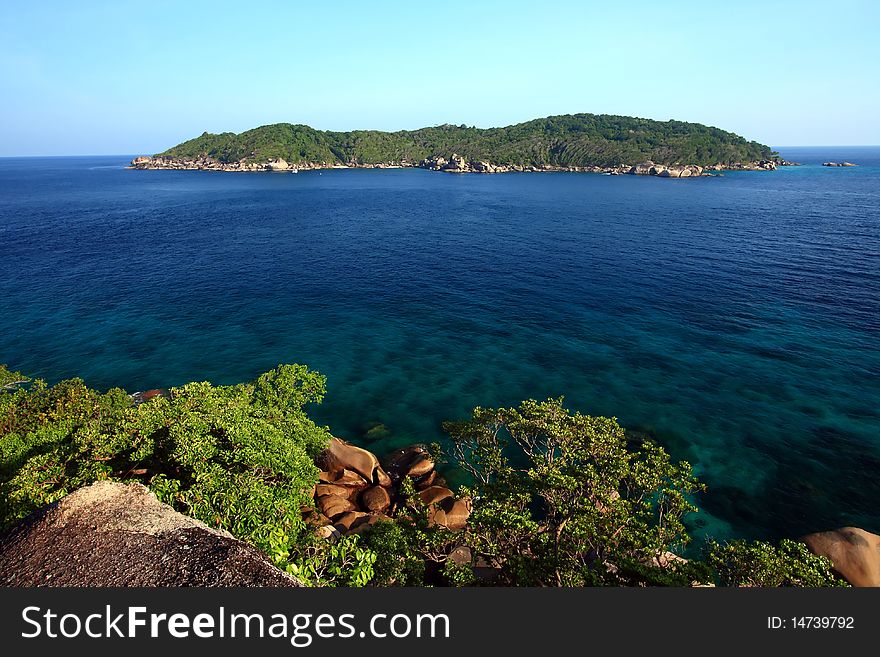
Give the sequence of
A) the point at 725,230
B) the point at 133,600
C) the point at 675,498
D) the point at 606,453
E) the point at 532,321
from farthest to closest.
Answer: the point at 725,230 < the point at 532,321 < the point at 606,453 < the point at 675,498 < the point at 133,600

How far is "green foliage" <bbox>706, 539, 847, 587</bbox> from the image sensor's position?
17.8 metres

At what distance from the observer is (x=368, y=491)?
33594 millimetres

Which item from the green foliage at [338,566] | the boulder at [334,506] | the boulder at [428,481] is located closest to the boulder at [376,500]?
the boulder at [334,506]

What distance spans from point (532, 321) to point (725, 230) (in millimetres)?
83205

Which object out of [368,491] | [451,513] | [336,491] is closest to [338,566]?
[451,513]

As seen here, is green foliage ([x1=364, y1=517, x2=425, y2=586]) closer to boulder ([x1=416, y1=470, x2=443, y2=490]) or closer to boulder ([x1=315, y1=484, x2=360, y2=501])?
boulder ([x1=315, y1=484, x2=360, y2=501])

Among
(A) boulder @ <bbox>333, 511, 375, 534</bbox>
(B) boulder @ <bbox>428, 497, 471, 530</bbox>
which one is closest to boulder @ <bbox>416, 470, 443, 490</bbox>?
(B) boulder @ <bbox>428, 497, 471, 530</bbox>

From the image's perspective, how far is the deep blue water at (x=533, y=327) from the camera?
130 feet

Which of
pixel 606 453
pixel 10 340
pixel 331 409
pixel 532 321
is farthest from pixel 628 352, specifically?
pixel 10 340

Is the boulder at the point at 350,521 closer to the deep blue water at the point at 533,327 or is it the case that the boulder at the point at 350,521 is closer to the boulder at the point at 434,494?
the boulder at the point at 434,494

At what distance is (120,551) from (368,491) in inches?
835

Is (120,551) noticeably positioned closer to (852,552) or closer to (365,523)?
(365,523)

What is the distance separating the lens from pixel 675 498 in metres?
22.1

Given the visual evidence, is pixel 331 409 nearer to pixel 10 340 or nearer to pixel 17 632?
pixel 17 632
